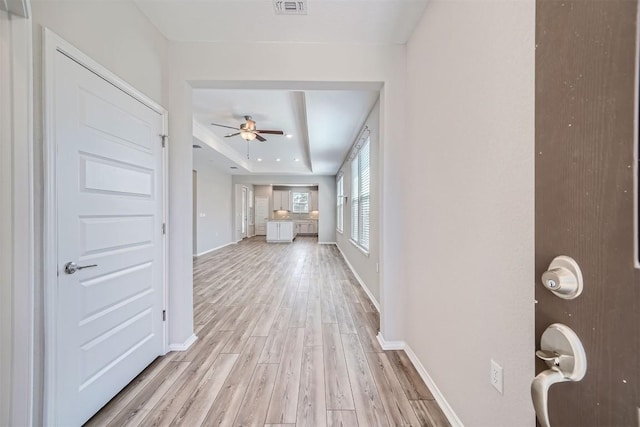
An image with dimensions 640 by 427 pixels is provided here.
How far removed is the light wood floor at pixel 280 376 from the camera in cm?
156

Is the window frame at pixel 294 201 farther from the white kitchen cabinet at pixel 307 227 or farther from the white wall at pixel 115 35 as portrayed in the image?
the white wall at pixel 115 35

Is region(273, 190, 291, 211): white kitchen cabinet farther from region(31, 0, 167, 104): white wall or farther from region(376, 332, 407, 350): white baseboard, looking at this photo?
region(376, 332, 407, 350): white baseboard

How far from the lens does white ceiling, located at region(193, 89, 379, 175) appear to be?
353cm

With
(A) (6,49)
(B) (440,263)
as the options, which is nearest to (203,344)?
(B) (440,263)

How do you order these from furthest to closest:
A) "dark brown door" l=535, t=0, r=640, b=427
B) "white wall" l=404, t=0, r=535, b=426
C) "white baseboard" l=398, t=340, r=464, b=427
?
"white baseboard" l=398, t=340, r=464, b=427 → "white wall" l=404, t=0, r=535, b=426 → "dark brown door" l=535, t=0, r=640, b=427

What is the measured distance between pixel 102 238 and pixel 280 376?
153 centimetres

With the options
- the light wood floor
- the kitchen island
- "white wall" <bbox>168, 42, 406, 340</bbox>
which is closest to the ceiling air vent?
"white wall" <bbox>168, 42, 406, 340</bbox>

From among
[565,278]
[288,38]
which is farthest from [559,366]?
[288,38]

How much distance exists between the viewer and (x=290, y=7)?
191 centimetres

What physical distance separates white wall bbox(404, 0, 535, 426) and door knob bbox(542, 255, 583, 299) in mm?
563

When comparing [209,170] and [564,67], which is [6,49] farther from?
[209,170]

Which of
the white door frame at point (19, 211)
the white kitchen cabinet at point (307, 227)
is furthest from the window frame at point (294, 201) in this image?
the white door frame at point (19, 211)

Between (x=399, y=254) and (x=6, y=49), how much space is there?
2.65 metres

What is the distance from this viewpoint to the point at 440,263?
1664 millimetres
